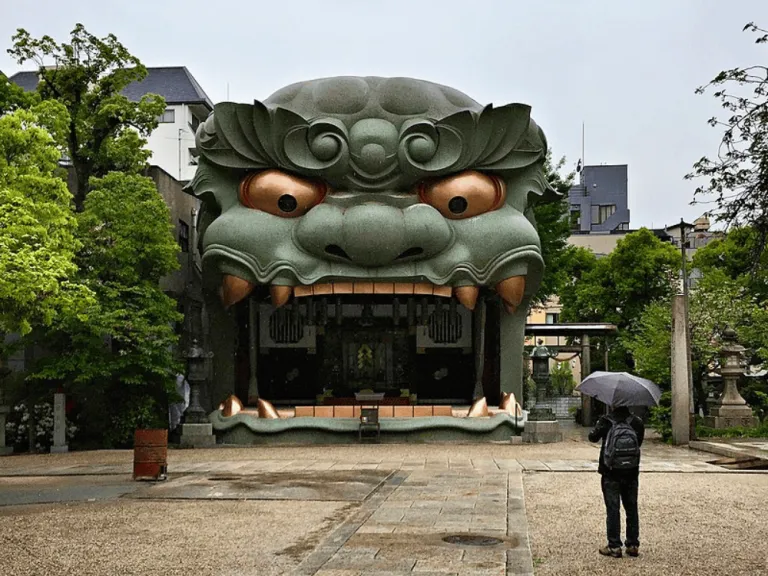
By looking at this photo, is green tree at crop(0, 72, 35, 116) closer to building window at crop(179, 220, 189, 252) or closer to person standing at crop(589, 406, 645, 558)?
building window at crop(179, 220, 189, 252)

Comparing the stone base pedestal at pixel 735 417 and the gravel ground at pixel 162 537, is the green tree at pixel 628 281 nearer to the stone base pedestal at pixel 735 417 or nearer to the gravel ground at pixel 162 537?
the stone base pedestal at pixel 735 417

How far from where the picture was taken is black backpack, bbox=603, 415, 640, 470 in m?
9.06

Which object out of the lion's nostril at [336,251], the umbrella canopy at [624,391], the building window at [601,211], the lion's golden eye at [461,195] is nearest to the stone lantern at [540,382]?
the lion's golden eye at [461,195]

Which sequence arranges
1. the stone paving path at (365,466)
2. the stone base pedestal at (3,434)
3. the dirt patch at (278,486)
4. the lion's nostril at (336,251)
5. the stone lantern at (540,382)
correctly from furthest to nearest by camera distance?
the lion's nostril at (336,251) < the stone lantern at (540,382) < the stone base pedestal at (3,434) < the stone paving path at (365,466) < the dirt patch at (278,486)

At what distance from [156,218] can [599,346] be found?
26.3 metres

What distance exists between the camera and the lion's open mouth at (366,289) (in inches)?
1055

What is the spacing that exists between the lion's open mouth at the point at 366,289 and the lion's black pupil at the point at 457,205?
7.06ft

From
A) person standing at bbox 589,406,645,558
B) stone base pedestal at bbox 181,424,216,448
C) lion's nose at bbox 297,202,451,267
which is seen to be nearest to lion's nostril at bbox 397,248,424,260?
lion's nose at bbox 297,202,451,267

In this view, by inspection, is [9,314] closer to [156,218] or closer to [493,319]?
→ [156,218]

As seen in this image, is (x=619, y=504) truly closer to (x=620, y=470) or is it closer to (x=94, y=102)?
(x=620, y=470)

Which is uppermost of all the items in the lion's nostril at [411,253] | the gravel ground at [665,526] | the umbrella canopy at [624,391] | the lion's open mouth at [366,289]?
the lion's nostril at [411,253]

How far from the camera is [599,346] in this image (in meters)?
47.3

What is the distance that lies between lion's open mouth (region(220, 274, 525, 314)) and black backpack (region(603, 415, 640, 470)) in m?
17.9

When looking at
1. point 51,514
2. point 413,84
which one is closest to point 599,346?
point 413,84
